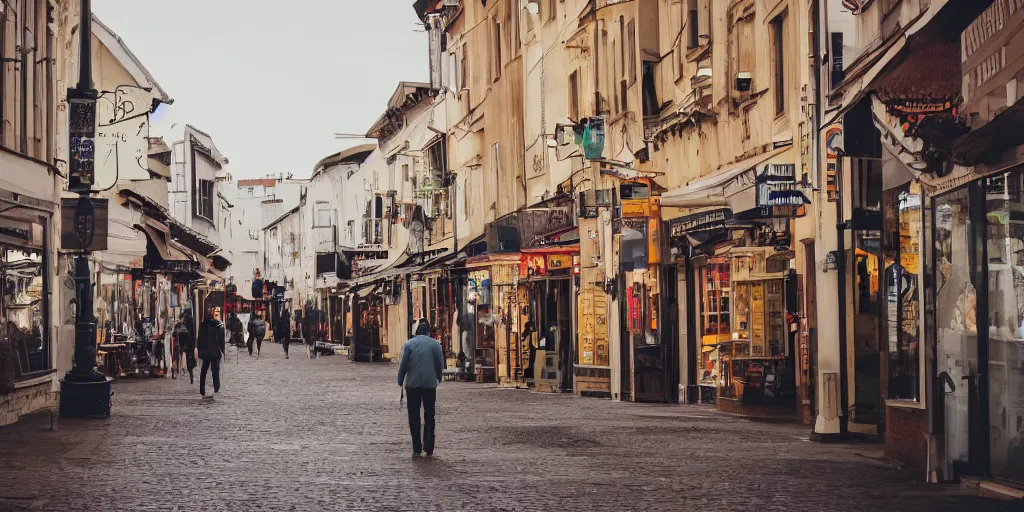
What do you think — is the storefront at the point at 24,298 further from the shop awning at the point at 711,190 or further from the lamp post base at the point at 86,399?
the shop awning at the point at 711,190

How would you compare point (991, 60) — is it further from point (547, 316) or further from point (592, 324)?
point (547, 316)

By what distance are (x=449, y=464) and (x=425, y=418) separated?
1.53 m

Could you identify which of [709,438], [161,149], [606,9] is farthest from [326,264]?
[709,438]

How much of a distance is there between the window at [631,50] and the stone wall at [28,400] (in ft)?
41.7

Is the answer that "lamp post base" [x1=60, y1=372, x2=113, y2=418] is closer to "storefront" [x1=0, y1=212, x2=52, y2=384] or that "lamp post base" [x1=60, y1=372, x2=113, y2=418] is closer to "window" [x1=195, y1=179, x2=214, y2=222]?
"storefront" [x1=0, y1=212, x2=52, y2=384]

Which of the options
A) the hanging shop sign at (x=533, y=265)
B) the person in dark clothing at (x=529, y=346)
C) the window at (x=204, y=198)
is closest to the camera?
the hanging shop sign at (x=533, y=265)

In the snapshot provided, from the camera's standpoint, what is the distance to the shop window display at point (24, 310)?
74.7 ft

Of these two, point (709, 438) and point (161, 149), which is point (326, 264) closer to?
point (161, 149)

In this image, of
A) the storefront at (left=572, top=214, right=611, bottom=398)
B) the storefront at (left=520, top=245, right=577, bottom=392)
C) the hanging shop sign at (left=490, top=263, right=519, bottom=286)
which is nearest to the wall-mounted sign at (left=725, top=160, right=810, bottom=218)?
the storefront at (left=572, top=214, right=611, bottom=398)

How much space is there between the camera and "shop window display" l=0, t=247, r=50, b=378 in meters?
22.8

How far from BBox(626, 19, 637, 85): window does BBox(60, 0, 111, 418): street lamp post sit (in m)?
11.7

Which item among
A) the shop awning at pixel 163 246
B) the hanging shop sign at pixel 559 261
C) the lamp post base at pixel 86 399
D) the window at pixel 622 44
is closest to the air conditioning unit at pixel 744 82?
the window at pixel 622 44

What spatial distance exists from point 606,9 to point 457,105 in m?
18.4

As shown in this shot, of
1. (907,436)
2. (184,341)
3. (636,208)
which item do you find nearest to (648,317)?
(636,208)
